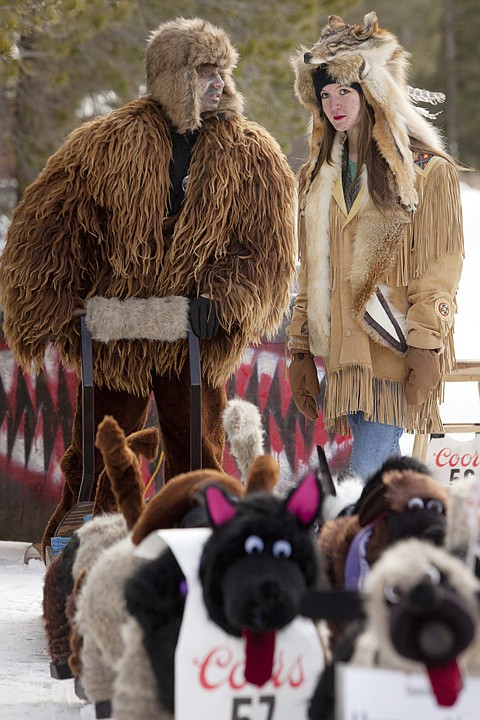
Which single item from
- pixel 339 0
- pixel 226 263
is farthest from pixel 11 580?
pixel 339 0

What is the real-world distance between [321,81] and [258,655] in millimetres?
2097

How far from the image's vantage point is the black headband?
11.7 feet

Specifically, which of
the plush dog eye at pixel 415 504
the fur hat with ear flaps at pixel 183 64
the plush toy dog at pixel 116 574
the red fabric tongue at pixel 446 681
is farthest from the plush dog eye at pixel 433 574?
the fur hat with ear flaps at pixel 183 64

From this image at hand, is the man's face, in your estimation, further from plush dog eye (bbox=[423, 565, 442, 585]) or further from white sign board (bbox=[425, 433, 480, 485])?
plush dog eye (bbox=[423, 565, 442, 585])

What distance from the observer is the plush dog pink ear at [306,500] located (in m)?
2.22

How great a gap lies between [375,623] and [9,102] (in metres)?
11.1

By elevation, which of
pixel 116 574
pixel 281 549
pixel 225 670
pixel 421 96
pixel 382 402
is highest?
pixel 421 96

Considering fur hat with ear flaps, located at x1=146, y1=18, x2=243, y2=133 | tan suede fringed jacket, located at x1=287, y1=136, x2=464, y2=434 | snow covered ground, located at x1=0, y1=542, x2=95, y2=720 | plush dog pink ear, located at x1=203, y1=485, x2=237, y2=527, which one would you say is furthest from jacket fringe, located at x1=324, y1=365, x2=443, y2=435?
plush dog pink ear, located at x1=203, y1=485, x2=237, y2=527

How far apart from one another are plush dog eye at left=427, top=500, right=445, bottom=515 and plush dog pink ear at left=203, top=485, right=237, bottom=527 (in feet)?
1.59

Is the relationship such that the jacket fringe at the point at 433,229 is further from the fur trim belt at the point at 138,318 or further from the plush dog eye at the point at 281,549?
the plush dog eye at the point at 281,549

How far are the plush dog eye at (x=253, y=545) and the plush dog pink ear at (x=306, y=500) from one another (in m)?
0.13

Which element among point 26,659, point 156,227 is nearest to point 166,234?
point 156,227

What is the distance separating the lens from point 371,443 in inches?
143

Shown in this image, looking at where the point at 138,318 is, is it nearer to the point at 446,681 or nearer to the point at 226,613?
the point at 226,613
